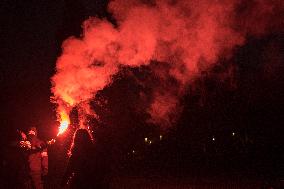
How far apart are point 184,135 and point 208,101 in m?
2.72

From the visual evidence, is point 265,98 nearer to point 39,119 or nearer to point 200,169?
point 200,169

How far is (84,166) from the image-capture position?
569cm

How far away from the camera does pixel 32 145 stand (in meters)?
8.78

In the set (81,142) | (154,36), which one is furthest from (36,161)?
(154,36)

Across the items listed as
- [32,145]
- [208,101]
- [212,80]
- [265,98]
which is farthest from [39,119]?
[265,98]

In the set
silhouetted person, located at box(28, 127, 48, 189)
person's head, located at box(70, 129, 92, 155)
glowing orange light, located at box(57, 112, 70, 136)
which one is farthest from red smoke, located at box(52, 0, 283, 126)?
person's head, located at box(70, 129, 92, 155)

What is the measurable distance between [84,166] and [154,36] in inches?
144

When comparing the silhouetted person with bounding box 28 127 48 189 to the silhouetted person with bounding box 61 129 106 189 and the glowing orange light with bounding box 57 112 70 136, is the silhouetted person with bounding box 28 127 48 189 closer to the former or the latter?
the glowing orange light with bounding box 57 112 70 136

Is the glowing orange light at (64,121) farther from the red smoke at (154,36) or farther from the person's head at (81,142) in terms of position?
the person's head at (81,142)

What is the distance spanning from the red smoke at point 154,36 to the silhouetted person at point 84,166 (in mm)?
2555

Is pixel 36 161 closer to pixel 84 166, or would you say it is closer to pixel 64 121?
pixel 64 121

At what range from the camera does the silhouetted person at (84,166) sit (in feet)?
18.6

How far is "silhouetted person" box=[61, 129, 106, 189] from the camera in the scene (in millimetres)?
5660

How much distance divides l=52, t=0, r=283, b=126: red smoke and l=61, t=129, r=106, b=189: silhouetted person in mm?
2555
